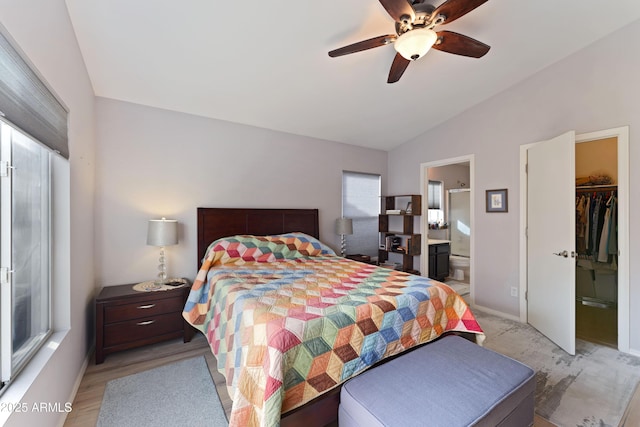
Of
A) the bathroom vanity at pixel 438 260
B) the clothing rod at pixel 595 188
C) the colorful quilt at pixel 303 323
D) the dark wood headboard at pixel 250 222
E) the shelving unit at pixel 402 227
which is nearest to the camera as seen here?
the colorful quilt at pixel 303 323

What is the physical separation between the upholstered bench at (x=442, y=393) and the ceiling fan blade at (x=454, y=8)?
2045 mm

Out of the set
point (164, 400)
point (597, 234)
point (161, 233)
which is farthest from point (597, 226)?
point (161, 233)

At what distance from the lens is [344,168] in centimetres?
440

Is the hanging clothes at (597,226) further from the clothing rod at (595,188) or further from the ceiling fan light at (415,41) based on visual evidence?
the ceiling fan light at (415,41)

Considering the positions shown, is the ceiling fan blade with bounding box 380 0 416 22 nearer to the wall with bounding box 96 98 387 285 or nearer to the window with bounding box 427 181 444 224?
the wall with bounding box 96 98 387 285

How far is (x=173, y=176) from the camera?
9.98ft

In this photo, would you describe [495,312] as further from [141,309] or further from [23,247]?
[23,247]

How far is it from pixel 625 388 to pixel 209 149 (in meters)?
4.28

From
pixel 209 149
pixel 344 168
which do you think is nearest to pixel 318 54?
Answer: pixel 209 149

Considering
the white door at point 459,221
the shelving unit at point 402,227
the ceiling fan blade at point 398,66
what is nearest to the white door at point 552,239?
the shelving unit at point 402,227

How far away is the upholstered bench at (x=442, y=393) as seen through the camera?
1161mm

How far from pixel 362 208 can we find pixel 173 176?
112 inches

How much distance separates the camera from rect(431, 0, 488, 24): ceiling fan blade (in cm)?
161

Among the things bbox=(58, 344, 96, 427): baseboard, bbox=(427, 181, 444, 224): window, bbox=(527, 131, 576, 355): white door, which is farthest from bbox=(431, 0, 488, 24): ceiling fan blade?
bbox=(427, 181, 444, 224): window
